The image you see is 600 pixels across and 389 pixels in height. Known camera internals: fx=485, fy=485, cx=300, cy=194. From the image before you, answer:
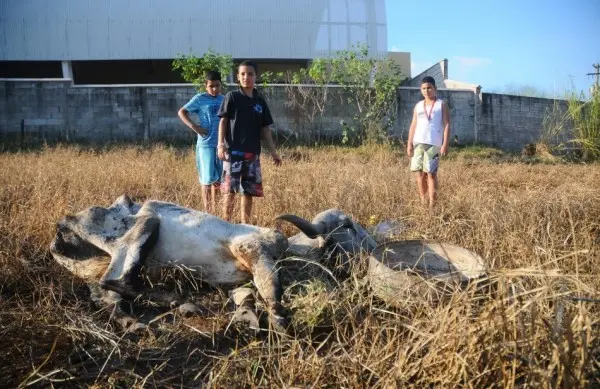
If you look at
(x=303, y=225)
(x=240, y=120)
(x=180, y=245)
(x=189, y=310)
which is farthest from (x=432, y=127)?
(x=189, y=310)

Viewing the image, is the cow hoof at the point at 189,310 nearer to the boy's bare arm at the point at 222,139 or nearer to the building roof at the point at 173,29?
the boy's bare arm at the point at 222,139

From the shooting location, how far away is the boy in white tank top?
17.1 feet

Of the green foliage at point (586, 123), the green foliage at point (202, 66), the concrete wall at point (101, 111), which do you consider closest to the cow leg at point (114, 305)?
the green foliage at point (586, 123)

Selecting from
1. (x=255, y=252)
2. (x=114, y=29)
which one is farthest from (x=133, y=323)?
(x=114, y=29)

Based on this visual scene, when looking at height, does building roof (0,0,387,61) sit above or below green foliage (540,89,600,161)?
above

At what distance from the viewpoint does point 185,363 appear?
2412mm

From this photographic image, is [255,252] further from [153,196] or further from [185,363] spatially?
[153,196]

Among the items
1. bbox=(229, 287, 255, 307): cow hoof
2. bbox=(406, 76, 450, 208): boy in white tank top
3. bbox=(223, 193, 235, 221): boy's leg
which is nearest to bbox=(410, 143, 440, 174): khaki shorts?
bbox=(406, 76, 450, 208): boy in white tank top

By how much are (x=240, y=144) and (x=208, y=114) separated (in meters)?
0.94

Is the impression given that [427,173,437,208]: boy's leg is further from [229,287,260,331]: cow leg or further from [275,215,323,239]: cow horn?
[229,287,260,331]: cow leg

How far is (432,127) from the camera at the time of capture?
17.4 feet

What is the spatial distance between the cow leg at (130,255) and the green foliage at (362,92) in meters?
10.3

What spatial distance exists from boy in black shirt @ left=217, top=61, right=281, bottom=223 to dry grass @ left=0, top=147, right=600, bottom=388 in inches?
15.4

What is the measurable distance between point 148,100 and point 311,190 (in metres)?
9.57
